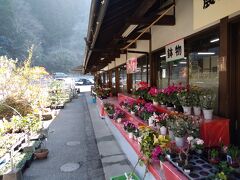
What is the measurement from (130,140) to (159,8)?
3.04 m

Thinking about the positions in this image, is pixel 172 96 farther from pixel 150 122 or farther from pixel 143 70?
pixel 143 70

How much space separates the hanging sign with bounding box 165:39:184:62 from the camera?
466 cm

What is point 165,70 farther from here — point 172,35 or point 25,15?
point 25,15

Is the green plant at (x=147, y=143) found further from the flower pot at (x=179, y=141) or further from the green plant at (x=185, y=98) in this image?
the green plant at (x=185, y=98)

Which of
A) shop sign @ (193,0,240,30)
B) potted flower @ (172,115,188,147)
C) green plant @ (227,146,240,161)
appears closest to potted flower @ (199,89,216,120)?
potted flower @ (172,115,188,147)

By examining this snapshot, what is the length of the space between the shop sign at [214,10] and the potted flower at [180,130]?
1365mm

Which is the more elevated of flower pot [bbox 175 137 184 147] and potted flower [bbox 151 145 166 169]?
flower pot [bbox 175 137 184 147]

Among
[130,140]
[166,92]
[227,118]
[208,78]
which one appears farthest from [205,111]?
[130,140]

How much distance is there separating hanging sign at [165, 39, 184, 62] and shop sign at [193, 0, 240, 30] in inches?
55.4

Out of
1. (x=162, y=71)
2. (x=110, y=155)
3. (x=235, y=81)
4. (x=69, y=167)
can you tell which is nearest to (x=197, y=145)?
(x=235, y=81)

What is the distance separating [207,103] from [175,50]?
1.86 meters

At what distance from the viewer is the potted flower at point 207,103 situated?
3.35 m

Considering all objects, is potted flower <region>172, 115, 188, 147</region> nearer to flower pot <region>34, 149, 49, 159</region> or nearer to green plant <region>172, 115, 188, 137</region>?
green plant <region>172, 115, 188, 137</region>

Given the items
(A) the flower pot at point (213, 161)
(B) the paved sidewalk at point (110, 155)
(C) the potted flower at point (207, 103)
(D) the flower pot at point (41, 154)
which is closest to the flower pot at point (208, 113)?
(C) the potted flower at point (207, 103)
